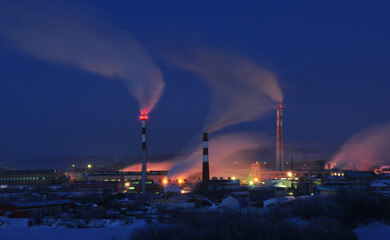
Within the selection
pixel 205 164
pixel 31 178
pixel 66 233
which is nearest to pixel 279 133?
pixel 205 164

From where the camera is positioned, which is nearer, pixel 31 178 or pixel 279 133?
pixel 279 133

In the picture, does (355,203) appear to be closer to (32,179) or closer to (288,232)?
(288,232)

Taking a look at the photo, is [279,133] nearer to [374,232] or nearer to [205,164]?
[205,164]

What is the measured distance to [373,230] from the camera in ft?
46.7

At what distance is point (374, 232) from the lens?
45.7 ft

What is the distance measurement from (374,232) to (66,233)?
946 centimetres

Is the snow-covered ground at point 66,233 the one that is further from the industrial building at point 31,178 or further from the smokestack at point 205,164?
the industrial building at point 31,178

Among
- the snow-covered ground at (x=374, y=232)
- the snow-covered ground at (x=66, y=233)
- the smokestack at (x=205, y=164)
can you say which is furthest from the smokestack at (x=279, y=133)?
the snow-covered ground at (x=66, y=233)

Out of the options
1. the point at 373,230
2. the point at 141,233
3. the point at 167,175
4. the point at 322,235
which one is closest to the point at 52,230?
the point at 141,233

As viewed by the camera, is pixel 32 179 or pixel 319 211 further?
pixel 32 179

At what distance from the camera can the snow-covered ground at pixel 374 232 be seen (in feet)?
43.3

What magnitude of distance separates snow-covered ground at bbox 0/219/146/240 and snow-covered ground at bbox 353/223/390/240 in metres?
6.83

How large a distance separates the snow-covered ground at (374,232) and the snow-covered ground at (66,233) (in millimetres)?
6827

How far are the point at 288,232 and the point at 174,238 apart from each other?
319 cm
